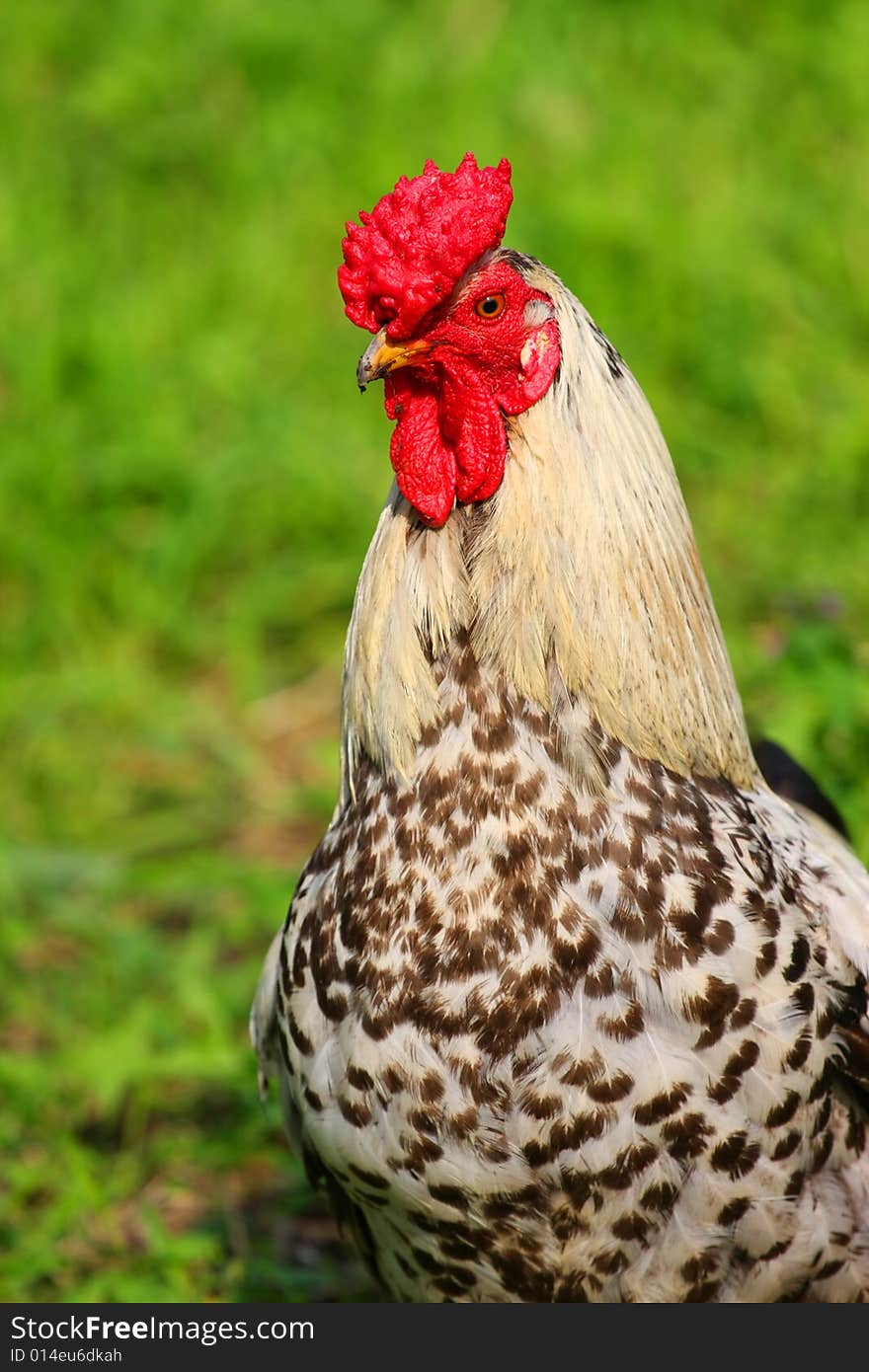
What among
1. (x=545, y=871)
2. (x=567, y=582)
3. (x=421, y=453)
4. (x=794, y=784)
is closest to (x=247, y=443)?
(x=794, y=784)

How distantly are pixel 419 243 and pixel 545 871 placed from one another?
0.94m

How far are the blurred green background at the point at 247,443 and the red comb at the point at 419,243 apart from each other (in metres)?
1.70

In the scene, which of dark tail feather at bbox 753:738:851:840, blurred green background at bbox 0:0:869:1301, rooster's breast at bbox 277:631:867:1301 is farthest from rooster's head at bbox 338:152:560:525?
blurred green background at bbox 0:0:869:1301

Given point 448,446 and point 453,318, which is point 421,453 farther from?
point 453,318

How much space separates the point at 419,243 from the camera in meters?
2.40

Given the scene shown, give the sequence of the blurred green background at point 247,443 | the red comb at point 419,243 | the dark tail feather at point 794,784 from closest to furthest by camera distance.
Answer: the red comb at point 419,243 → the dark tail feather at point 794,784 → the blurred green background at point 247,443

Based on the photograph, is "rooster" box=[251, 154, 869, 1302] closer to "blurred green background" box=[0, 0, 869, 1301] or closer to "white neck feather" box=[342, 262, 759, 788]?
"white neck feather" box=[342, 262, 759, 788]

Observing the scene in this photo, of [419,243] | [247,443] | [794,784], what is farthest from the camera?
[247,443]

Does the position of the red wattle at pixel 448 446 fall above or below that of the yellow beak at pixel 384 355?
below

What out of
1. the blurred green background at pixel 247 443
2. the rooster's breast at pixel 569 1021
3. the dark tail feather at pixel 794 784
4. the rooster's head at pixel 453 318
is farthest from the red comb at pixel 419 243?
the blurred green background at pixel 247 443

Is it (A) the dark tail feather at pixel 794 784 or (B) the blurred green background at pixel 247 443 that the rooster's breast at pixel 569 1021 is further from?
(B) the blurred green background at pixel 247 443

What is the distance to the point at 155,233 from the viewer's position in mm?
6945

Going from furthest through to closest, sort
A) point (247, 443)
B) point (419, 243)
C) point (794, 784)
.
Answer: point (247, 443) → point (794, 784) → point (419, 243)

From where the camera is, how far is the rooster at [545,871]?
2420mm
